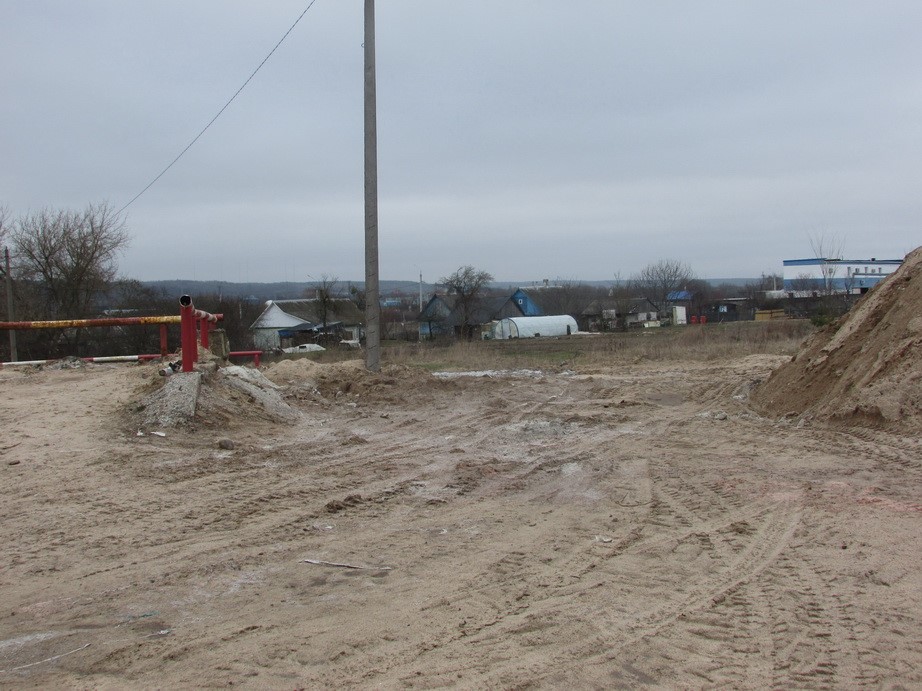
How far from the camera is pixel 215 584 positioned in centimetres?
435

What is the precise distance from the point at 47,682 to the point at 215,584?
3.78 feet

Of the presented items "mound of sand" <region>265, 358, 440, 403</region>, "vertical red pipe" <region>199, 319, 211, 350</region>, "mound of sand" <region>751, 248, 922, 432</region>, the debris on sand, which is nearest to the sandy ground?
the debris on sand

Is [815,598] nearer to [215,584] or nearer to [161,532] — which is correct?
[215,584]

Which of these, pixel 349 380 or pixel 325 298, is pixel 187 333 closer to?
pixel 349 380

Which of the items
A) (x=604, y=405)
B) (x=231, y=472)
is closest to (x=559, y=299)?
(x=604, y=405)

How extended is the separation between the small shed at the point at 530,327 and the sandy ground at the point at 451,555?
168 feet

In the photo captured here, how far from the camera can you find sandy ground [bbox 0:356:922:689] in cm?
340

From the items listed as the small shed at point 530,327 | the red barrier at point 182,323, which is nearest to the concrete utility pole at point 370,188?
the red barrier at point 182,323

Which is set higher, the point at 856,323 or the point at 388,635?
the point at 856,323

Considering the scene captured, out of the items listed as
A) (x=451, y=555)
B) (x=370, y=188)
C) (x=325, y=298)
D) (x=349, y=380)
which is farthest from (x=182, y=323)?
(x=325, y=298)

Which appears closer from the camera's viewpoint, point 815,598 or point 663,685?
point 663,685

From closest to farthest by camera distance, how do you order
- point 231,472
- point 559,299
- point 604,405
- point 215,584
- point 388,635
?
point 388,635, point 215,584, point 231,472, point 604,405, point 559,299

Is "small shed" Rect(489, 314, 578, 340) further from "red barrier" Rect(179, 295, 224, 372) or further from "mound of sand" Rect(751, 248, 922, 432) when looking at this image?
"red barrier" Rect(179, 295, 224, 372)

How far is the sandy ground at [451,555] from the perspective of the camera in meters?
3.40
